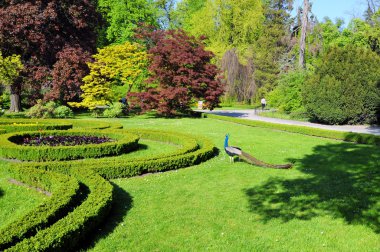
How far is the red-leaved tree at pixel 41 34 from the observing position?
24312 mm

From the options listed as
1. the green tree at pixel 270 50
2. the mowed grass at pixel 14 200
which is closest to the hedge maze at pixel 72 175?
the mowed grass at pixel 14 200

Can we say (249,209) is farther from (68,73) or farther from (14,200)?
(68,73)

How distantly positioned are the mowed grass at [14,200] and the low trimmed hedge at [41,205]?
0.23 metres

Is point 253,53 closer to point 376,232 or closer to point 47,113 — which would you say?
point 47,113

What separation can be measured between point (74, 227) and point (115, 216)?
1.50 metres

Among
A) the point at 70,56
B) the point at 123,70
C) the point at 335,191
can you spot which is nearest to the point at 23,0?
the point at 70,56

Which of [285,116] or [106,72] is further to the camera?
[285,116]

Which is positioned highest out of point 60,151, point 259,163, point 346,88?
point 346,88

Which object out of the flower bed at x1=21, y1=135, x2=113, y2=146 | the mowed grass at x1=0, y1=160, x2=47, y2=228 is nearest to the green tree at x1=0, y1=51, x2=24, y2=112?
the flower bed at x1=21, y1=135, x2=113, y2=146

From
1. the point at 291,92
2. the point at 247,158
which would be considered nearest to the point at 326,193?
the point at 247,158

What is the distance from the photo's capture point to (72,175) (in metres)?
7.89

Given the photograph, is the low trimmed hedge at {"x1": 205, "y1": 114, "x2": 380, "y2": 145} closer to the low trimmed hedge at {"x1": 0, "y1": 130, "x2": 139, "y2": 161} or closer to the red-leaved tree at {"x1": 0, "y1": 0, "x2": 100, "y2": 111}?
the low trimmed hedge at {"x1": 0, "y1": 130, "x2": 139, "y2": 161}

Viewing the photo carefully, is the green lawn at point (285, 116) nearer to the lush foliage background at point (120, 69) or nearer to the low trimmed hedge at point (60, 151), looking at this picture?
the lush foliage background at point (120, 69)

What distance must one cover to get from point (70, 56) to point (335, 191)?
21.9 meters
